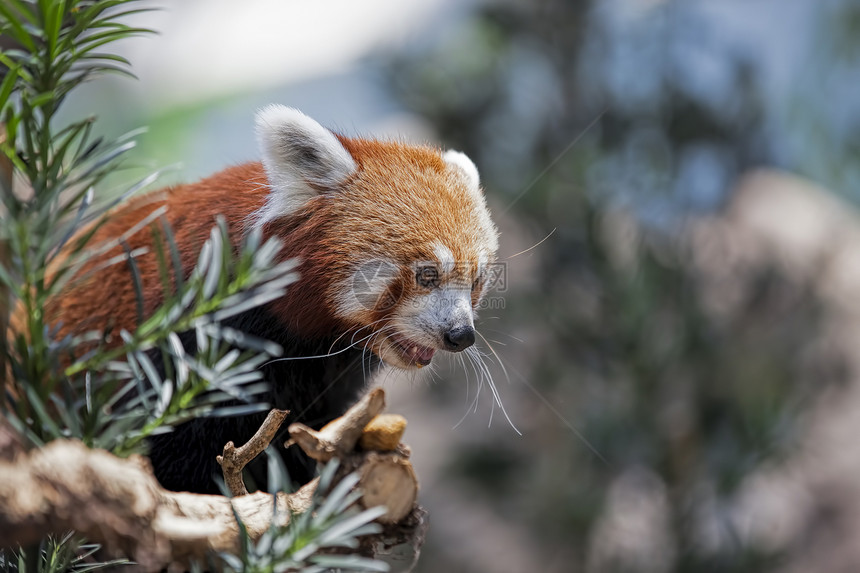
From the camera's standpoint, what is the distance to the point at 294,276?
21.5 inches

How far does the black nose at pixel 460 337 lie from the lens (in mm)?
956

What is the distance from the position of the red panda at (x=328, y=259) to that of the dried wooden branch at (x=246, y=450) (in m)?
0.21

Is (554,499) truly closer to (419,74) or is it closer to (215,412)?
(419,74)

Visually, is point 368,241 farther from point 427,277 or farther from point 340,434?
point 340,434

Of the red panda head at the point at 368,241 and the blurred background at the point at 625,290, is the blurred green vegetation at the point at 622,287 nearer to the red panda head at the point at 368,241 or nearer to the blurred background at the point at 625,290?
the blurred background at the point at 625,290

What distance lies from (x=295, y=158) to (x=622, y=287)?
7.12ft

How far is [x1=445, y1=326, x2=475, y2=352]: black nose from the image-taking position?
3.14 ft

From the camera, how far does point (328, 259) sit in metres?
0.94

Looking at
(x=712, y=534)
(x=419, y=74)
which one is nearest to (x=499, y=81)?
(x=419, y=74)

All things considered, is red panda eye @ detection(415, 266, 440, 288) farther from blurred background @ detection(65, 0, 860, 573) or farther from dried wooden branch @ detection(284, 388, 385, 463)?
blurred background @ detection(65, 0, 860, 573)

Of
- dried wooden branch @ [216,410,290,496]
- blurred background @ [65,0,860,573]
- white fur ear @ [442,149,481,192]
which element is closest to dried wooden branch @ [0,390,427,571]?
dried wooden branch @ [216,410,290,496]

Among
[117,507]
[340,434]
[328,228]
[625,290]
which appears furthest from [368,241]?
[625,290]

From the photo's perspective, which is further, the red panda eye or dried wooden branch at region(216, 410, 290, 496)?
the red panda eye
